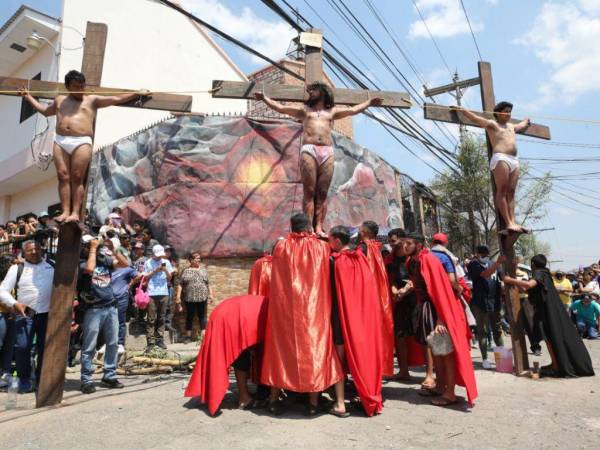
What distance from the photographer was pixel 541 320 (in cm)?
565

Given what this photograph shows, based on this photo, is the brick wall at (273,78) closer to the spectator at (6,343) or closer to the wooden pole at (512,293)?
the wooden pole at (512,293)

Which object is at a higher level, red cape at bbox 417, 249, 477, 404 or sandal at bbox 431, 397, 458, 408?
red cape at bbox 417, 249, 477, 404

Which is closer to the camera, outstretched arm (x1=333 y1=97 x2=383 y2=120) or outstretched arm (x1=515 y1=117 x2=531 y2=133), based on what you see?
outstretched arm (x1=333 y1=97 x2=383 y2=120)

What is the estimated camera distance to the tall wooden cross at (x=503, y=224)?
5.78 meters

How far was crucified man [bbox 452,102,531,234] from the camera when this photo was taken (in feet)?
19.6

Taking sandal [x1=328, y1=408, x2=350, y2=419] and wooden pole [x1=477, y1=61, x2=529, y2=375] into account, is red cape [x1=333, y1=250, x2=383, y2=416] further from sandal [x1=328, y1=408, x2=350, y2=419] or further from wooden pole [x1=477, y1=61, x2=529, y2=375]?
wooden pole [x1=477, y1=61, x2=529, y2=375]

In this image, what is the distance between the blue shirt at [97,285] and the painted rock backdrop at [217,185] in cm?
471

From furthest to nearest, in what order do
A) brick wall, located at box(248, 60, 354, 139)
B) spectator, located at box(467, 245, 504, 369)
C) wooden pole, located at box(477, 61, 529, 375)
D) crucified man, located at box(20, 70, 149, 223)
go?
brick wall, located at box(248, 60, 354, 139), spectator, located at box(467, 245, 504, 369), wooden pole, located at box(477, 61, 529, 375), crucified man, located at box(20, 70, 149, 223)

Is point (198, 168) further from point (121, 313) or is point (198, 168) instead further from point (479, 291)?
point (479, 291)

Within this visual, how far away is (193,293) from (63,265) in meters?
4.33

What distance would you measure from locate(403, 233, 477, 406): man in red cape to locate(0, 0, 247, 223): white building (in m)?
12.3

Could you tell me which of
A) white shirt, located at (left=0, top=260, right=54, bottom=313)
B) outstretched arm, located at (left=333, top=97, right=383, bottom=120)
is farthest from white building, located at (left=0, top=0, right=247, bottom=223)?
outstretched arm, located at (left=333, top=97, right=383, bottom=120)

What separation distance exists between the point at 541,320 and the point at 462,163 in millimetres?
15588

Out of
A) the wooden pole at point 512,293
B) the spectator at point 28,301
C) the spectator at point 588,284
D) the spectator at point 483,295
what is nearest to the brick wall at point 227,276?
the spectator at point 28,301
